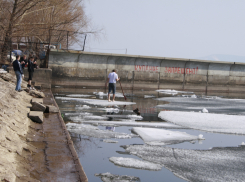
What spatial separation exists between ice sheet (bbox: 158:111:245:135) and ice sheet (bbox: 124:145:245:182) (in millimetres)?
2296

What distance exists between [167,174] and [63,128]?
336 centimetres

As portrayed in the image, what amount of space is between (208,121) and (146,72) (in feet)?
61.6

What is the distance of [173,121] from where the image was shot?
11.0 m

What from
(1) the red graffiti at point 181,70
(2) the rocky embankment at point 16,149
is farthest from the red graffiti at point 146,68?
(2) the rocky embankment at point 16,149

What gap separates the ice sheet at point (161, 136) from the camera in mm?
7834

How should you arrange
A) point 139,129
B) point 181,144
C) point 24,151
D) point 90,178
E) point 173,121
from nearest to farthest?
point 90,178, point 24,151, point 181,144, point 139,129, point 173,121

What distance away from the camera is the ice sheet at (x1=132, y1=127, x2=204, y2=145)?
7.83 m

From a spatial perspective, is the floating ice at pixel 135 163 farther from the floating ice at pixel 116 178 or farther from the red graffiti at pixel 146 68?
the red graffiti at pixel 146 68

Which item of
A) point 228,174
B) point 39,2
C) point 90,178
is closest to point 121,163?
point 90,178

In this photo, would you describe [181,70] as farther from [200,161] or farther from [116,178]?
[116,178]

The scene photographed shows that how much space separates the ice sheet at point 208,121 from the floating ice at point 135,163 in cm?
419

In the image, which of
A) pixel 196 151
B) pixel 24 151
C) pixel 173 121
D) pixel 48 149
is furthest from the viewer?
pixel 173 121

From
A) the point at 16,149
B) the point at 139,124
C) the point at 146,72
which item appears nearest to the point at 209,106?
the point at 139,124

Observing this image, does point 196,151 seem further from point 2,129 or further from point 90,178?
point 2,129
